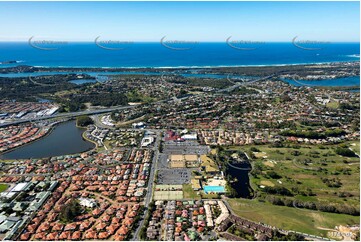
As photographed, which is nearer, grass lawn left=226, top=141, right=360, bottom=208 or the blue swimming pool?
the blue swimming pool

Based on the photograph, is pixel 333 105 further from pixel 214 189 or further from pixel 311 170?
pixel 214 189

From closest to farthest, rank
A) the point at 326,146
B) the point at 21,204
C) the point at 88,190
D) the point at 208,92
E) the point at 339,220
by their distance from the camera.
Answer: the point at 339,220 → the point at 21,204 → the point at 88,190 → the point at 326,146 → the point at 208,92

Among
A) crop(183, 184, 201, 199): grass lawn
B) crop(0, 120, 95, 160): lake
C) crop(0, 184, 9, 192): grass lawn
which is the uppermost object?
crop(183, 184, 201, 199): grass lawn

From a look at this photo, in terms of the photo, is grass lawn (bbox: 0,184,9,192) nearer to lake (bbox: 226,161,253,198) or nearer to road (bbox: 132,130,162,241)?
road (bbox: 132,130,162,241)

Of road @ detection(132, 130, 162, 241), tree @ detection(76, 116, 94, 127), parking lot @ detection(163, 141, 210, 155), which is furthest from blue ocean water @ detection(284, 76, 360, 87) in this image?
tree @ detection(76, 116, 94, 127)

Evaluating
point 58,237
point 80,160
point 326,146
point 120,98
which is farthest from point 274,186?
point 120,98

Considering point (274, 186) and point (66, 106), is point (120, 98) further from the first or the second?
point (274, 186)

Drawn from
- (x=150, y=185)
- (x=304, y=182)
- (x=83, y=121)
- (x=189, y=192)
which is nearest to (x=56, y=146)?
(x=83, y=121)
